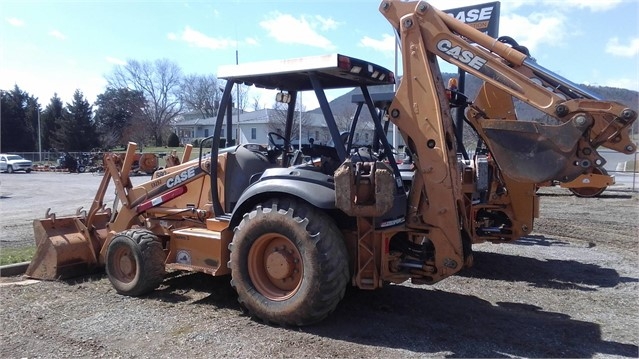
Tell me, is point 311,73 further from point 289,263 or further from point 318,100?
point 289,263

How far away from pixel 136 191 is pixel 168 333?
2664 mm

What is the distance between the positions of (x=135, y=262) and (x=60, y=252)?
151 centimetres

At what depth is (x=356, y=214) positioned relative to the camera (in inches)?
200

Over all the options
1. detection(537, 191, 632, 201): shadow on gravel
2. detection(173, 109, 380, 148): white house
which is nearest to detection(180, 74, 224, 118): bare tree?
detection(173, 109, 380, 148): white house

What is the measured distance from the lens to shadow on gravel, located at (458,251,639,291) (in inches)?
295

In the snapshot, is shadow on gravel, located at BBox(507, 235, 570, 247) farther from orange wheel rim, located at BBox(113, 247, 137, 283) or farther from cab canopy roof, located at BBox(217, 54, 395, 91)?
orange wheel rim, located at BBox(113, 247, 137, 283)

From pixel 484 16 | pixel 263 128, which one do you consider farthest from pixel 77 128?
pixel 484 16

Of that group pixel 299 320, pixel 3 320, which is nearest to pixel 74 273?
pixel 3 320

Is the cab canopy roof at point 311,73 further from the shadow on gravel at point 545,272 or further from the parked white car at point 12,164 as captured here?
the parked white car at point 12,164

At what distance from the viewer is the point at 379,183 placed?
497 cm

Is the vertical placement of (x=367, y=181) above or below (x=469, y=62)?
below

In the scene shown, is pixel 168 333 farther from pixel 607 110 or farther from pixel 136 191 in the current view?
pixel 607 110

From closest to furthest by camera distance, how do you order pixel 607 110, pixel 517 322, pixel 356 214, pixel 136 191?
pixel 607 110 < pixel 356 214 < pixel 517 322 < pixel 136 191

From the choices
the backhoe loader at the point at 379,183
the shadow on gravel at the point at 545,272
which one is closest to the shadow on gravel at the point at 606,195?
the shadow on gravel at the point at 545,272
